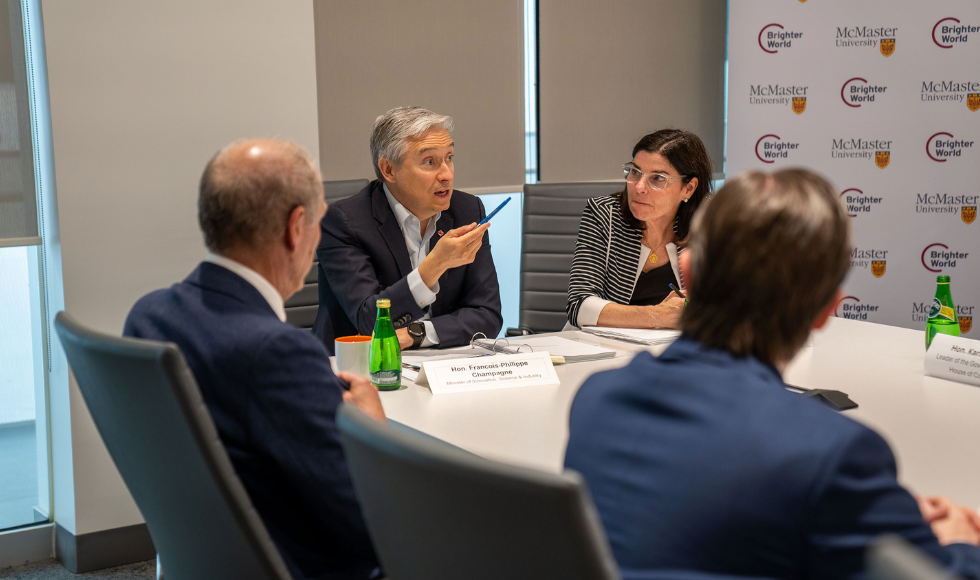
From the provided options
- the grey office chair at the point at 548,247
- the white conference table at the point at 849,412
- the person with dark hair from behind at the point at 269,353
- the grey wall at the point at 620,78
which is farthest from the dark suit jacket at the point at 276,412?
the grey wall at the point at 620,78

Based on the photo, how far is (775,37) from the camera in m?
4.28

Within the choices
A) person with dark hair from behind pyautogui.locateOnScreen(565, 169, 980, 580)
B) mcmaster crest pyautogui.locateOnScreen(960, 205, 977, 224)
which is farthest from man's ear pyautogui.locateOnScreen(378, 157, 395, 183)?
mcmaster crest pyautogui.locateOnScreen(960, 205, 977, 224)

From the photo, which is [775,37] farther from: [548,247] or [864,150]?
[548,247]

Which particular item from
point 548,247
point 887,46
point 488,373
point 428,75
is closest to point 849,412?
point 488,373

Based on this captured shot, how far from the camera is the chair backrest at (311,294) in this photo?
3021 millimetres

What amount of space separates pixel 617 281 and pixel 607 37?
183cm

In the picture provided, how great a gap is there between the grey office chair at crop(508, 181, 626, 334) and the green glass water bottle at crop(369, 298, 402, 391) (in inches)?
59.9

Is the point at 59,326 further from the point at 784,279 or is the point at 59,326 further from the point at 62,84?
the point at 62,84

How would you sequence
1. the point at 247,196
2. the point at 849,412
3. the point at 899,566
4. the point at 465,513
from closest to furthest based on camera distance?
the point at 899,566, the point at 465,513, the point at 247,196, the point at 849,412

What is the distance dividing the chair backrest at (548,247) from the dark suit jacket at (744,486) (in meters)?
2.52

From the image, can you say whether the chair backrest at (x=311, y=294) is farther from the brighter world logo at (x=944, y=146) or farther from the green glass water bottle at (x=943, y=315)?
the brighter world logo at (x=944, y=146)

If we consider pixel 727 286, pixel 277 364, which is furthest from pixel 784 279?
pixel 277 364

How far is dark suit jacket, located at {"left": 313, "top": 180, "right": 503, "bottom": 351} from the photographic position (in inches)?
98.8

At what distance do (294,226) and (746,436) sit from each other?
88 centimetres
